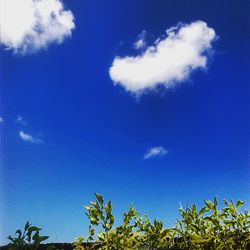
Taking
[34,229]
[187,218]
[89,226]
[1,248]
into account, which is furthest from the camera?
[1,248]

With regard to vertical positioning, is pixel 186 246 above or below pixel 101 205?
below

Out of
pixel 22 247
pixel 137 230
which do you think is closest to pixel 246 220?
pixel 137 230

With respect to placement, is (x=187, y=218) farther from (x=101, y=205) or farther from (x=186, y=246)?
(x=101, y=205)

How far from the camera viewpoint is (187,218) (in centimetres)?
432

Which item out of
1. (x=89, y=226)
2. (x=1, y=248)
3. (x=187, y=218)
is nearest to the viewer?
(x=187, y=218)

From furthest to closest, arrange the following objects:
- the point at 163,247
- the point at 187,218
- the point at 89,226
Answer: the point at 89,226 → the point at 163,247 → the point at 187,218

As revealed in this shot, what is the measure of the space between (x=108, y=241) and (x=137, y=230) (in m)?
0.45

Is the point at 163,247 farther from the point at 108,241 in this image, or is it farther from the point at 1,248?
the point at 1,248

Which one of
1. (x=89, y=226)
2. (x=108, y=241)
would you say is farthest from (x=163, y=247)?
(x=89, y=226)

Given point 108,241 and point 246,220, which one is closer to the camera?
Answer: point 246,220

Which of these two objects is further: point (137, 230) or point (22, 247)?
point (137, 230)

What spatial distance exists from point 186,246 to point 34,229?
1686 mm

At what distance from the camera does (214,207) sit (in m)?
4.34

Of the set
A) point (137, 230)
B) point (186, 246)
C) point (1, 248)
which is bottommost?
point (186, 246)
